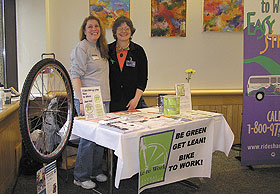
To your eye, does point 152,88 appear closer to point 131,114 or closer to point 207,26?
point 207,26

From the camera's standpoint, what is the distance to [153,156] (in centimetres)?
224

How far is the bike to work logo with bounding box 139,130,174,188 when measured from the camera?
2.16 m

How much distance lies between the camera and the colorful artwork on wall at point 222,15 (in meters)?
4.24

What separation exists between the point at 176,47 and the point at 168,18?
408 millimetres

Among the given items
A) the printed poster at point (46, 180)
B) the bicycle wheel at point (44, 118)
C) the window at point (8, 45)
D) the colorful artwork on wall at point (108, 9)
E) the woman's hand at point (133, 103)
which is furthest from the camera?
the colorful artwork on wall at point (108, 9)

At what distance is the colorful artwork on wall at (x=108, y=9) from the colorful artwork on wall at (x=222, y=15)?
3.61ft

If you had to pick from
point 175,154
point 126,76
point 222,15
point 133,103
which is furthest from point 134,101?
point 222,15

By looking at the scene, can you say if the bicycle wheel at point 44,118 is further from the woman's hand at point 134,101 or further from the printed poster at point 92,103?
the woman's hand at point 134,101

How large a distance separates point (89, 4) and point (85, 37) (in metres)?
1.38

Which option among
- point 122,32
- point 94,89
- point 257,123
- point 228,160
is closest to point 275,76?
point 257,123

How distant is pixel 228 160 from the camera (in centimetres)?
367

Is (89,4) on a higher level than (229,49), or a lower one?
higher

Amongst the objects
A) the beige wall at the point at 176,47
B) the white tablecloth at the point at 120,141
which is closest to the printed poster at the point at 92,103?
the white tablecloth at the point at 120,141

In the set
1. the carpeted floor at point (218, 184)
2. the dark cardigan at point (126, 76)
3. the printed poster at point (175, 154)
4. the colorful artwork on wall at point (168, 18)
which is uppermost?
the colorful artwork on wall at point (168, 18)
